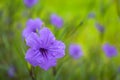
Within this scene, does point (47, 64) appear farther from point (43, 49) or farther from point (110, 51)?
point (110, 51)

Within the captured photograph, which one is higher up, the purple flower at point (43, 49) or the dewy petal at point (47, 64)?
the purple flower at point (43, 49)

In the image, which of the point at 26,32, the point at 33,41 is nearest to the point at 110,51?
the point at 26,32

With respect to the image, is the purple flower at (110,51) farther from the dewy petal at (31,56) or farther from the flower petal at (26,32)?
the dewy petal at (31,56)

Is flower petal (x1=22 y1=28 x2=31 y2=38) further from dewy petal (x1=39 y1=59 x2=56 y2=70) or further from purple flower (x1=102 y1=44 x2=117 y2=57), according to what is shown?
purple flower (x1=102 y1=44 x2=117 y2=57)

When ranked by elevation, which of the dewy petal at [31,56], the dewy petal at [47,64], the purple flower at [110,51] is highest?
the purple flower at [110,51]

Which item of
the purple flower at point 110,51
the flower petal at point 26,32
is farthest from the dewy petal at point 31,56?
the purple flower at point 110,51

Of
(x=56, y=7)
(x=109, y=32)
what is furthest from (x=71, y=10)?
(x=109, y=32)

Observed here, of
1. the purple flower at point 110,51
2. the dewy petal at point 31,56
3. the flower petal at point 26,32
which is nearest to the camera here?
the dewy petal at point 31,56

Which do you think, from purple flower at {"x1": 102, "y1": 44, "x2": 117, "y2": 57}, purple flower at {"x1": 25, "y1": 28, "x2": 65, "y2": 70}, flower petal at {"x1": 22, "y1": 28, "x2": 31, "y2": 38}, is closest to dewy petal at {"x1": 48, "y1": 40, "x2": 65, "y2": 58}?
purple flower at {"x1": 25, "y1": 28, "x2": 65, "y2": 70}
